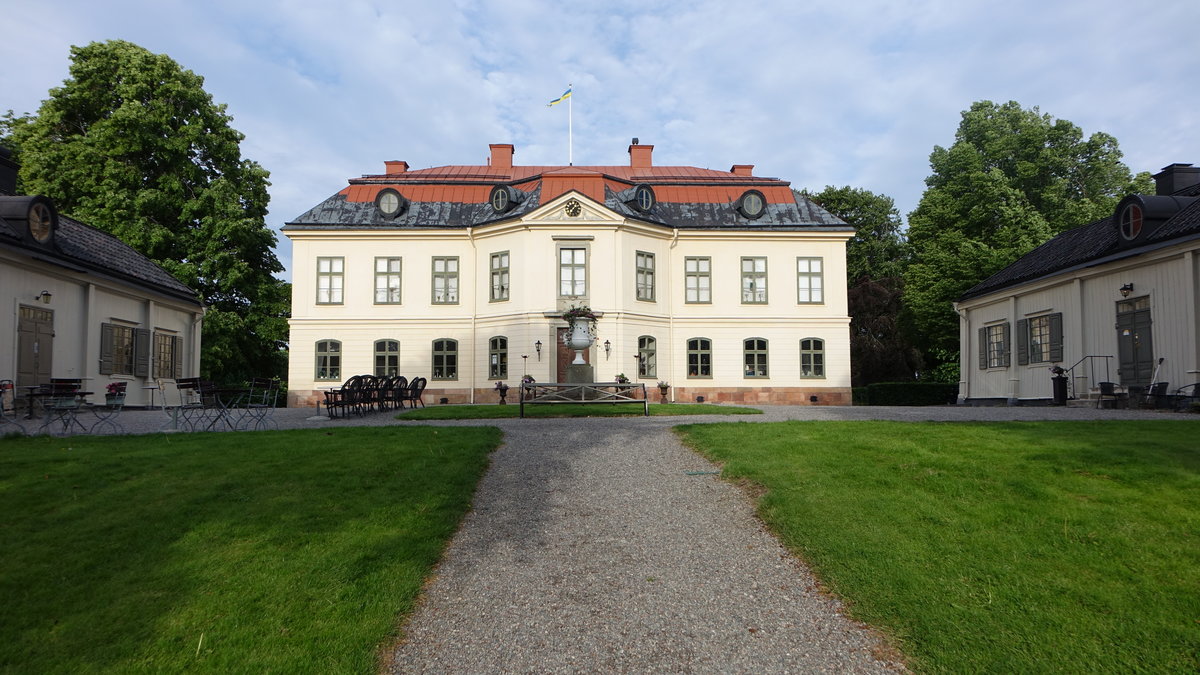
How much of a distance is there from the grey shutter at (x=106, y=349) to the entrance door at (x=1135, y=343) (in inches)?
979

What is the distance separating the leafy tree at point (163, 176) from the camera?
2706 centimetres

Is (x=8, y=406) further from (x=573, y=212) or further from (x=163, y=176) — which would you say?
(x=573, y=212)

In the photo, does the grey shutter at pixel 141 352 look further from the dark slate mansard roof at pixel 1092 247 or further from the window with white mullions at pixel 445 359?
the dark slate mansard roof at pixel 1092 247

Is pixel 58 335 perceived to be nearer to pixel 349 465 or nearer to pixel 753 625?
pixel 349 465

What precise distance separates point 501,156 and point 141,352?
1878 centimetres

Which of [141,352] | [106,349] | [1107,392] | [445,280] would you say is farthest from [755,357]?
[106,349]

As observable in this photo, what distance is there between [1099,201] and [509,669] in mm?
34649

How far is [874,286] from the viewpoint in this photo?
1507 inches

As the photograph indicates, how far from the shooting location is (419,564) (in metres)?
5.43

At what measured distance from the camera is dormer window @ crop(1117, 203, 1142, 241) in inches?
693

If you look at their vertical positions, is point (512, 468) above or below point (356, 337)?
below

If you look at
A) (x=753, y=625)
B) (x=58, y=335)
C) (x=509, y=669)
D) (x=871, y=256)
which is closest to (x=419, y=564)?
(x=509, y=669)

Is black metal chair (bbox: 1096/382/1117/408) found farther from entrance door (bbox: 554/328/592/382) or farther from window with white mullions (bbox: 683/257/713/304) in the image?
entrance door (bbox: 554/328/592/382)

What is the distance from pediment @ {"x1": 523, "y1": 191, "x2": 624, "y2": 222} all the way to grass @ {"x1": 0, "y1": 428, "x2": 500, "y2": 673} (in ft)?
58.3
